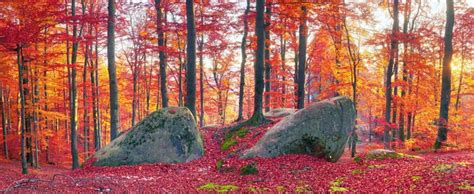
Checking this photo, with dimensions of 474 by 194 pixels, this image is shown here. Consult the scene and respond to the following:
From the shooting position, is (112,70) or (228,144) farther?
(112,70)

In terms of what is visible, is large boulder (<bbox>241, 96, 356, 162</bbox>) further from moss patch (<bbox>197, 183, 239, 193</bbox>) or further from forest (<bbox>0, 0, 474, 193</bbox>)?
moss patch (<bbox>197, 183, 239, 193</bbox>)

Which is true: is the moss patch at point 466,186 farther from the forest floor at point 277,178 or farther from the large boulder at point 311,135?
the large boulder at point 311,135

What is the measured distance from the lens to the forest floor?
591cm

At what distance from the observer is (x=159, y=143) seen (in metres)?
11.5

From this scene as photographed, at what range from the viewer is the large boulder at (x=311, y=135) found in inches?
407

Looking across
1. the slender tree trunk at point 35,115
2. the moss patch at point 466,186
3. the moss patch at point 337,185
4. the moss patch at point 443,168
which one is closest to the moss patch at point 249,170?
the moss patch at point 337,185

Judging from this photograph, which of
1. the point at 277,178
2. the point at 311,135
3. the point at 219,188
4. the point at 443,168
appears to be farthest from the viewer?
the point at 311,135

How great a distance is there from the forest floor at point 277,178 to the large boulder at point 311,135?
54cm

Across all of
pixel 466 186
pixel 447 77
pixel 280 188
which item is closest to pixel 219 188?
pixel 280 188

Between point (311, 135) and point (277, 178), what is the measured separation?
3316 mm

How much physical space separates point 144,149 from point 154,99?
29581mm

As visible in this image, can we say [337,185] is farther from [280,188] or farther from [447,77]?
[447,77]

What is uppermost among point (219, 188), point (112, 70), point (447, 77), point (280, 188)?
point (112, 70)

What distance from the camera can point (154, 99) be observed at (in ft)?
131
